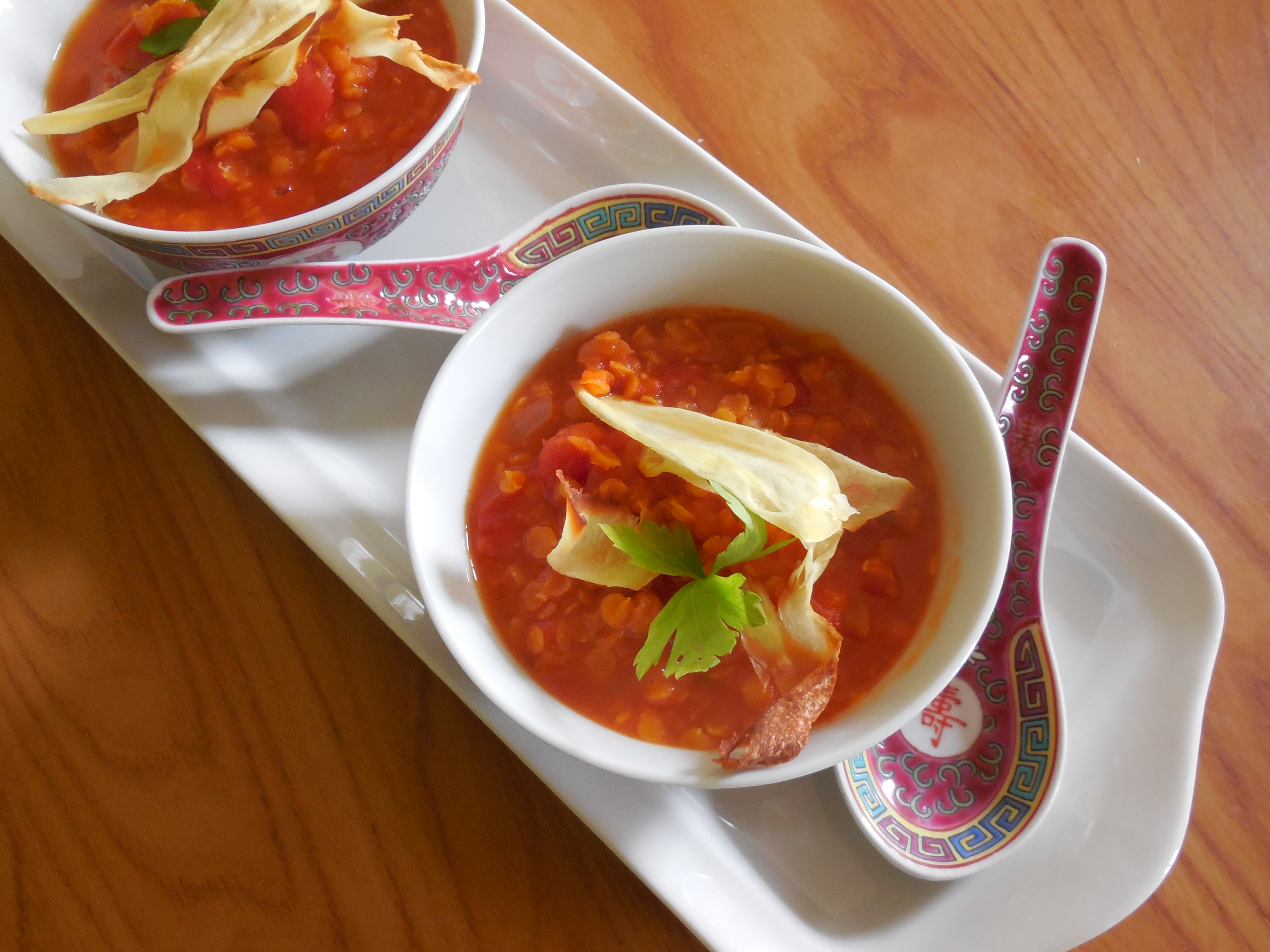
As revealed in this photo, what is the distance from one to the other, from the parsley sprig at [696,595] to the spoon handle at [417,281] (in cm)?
53

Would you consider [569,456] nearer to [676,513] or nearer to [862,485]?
[676,513]

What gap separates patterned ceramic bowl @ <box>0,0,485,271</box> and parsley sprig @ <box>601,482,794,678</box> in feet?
2.37

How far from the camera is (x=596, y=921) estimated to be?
1.64m

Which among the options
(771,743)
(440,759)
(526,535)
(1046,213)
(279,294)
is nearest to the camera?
(771,743)

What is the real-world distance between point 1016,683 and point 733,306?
830 millimetres

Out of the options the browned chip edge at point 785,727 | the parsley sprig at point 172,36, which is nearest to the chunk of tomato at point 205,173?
the parsley sprig at point 172,36

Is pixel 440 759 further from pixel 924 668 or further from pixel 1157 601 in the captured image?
pixel 1157 601

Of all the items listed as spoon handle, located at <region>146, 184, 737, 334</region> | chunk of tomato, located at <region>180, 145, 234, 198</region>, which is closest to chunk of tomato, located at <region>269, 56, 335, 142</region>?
chunk of tomato, located at <region>180, 145, 234, 198</region>

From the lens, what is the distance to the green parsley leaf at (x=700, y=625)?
4.08 ft

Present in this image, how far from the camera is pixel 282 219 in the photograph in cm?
156

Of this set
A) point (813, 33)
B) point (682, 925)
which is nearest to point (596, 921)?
point (682, 925)

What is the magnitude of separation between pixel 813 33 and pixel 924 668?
1.40 m

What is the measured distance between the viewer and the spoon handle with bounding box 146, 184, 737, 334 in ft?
5.00

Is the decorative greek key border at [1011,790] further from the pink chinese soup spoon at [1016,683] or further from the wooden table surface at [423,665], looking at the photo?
the wooden table surface at [423,665]
